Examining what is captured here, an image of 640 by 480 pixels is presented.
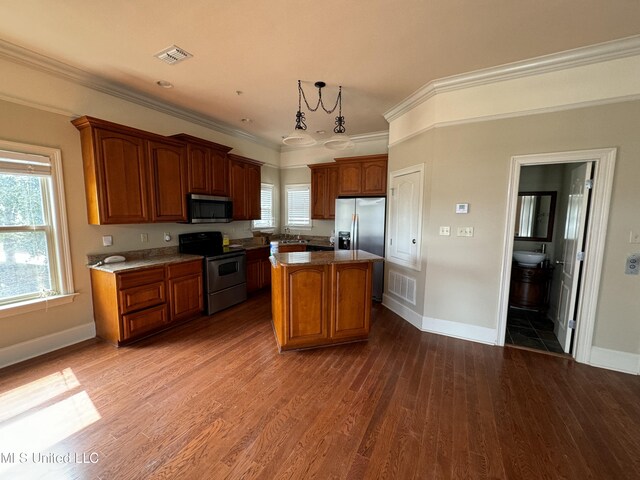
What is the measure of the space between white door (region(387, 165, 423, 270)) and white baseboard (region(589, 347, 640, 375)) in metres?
1.89

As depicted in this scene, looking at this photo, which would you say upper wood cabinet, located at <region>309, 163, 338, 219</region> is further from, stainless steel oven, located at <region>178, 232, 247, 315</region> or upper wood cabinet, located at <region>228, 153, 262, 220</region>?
stainless steel oven, located at <region>178, 232, 247, 315</region>

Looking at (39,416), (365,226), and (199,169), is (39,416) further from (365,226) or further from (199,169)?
(365,226)

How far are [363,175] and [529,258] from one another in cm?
279

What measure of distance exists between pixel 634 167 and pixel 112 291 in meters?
5.34

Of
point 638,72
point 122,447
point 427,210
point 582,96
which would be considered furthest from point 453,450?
point 638,72

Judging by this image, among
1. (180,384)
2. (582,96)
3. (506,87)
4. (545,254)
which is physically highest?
(506,87)

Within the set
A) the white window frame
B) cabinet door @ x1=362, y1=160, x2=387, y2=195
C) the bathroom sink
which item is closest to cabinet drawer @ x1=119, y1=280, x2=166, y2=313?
the white window frame

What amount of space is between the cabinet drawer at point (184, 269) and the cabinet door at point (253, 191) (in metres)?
1.55

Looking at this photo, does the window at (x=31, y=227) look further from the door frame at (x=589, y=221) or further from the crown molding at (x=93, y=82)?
the door frame at (x=589, y=221)

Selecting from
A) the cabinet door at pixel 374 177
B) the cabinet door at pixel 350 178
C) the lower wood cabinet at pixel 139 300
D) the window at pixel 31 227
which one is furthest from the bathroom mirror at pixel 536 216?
the window at pixel 31 227

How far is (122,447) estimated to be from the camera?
1.70 meters

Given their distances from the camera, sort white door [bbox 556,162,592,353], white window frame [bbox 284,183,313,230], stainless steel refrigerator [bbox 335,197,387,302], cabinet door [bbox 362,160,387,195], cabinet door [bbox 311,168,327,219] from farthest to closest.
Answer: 1. white window frame [bbox 284,183,313,230]
2. cabinet door [bbox 311,168,327,219]
3. cabinet door [bbox 362,160,387,195]
4. stainless steel refrigerator [bbox 335,197,387,302]
5. white door [bbox 556,162,592,353]

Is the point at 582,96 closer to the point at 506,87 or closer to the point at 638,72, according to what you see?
the point at 638,72

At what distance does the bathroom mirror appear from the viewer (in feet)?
13.0
